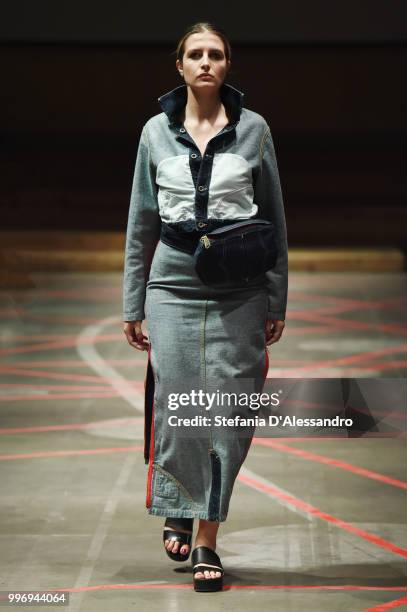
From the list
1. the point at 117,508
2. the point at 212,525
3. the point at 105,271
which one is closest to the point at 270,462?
the point at 117,508

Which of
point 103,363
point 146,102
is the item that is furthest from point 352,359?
point 146,102

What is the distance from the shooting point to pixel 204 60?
149 inches

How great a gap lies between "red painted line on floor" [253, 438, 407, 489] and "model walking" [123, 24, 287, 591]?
1230 mm

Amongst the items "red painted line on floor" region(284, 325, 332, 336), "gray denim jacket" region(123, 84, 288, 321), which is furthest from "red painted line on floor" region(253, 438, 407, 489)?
"red painted line on floor" region(284, 325, 332, 336)

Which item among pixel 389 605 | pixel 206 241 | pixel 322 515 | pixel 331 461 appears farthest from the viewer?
pixel 331 461

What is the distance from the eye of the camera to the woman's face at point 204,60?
3787 millimetres

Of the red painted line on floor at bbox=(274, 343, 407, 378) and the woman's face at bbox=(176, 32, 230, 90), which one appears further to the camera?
the red painted line on floor at bbox=(274, 343, 407, 378)

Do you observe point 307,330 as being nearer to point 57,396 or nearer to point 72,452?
point 57,396

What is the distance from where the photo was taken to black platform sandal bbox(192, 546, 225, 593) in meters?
3.67

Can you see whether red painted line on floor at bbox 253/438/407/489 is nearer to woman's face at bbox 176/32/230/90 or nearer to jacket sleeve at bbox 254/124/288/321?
jacket sleeve at bbox 254/124/288/321

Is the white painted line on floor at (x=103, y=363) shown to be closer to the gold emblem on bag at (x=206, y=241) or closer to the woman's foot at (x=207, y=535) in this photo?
the woman's foot at (x=207, y=535)

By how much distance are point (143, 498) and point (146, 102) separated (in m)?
16.3

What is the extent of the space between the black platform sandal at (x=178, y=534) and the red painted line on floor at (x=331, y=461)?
1219 mm

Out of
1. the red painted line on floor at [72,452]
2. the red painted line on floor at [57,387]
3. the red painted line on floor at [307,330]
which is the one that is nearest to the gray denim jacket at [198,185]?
the red painted line on floor at [72,452]
